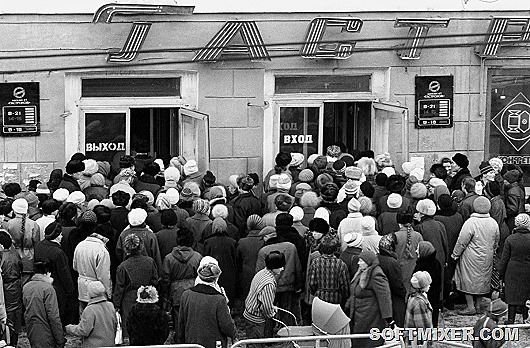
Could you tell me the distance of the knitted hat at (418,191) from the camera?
14000 millimetres

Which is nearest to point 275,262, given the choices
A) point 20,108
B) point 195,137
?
point 195,137

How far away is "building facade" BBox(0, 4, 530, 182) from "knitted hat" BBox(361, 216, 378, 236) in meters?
3.68

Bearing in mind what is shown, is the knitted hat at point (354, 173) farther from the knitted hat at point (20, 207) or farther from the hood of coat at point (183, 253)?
the knitted hat at point (20, 207)

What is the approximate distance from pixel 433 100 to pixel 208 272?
7.88m

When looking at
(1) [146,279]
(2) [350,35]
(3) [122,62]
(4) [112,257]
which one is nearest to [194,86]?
(3) [122,62]

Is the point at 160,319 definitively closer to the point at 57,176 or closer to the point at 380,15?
the point at 57,176

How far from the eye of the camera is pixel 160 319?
10141 mm

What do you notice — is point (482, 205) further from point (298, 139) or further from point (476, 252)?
point (298, 139)

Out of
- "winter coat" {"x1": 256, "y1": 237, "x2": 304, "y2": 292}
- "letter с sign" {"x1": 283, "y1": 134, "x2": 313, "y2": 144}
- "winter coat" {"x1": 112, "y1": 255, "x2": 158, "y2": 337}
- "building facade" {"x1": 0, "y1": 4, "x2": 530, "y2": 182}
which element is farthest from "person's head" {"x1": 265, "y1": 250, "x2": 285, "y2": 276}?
"letter с sign" {"x1": 283, "y1": 134, "x2": 313, "y2": 144}

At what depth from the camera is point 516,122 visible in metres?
18.1

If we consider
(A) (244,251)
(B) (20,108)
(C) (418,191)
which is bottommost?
(A) (244,251)

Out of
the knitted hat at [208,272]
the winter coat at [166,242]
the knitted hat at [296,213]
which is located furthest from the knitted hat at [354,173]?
the knitted hat at [208,272]

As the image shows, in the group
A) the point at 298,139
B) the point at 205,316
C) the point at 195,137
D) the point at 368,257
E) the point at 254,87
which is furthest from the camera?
the point at 298,139

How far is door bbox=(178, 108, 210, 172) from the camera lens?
52.6 feet
